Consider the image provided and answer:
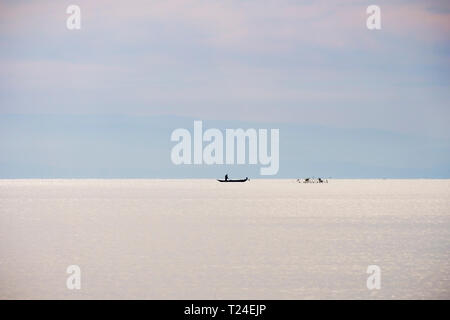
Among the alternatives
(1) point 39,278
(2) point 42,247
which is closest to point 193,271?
(1) point 39,278

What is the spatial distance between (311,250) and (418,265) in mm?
12859

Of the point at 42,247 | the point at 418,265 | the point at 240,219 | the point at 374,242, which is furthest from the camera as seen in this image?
the point at 240,219

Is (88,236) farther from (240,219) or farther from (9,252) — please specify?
(240,219)

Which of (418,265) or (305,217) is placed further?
(305,217)

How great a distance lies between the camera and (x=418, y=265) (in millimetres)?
58812
